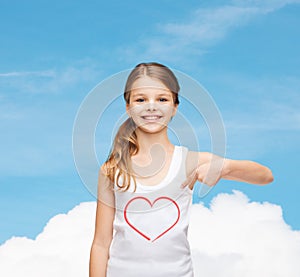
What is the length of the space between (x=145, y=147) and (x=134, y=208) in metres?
0.32

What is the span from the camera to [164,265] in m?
2.55

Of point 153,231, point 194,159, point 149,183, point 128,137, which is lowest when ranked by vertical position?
point 153,231

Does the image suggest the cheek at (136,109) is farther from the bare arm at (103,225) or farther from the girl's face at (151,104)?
the bare arm at (103,225)

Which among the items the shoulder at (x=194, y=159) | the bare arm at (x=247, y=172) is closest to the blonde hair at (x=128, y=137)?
the shoulder at (x=194, y=159)

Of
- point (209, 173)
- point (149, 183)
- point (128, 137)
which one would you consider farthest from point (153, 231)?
point (128, 137)

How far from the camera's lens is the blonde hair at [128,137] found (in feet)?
8.82

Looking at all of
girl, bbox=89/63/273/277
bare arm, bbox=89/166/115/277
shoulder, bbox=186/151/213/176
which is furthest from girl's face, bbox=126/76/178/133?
bare arm, bbox=89/166/115/277

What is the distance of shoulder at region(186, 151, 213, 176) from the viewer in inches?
106

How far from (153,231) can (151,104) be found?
622mm

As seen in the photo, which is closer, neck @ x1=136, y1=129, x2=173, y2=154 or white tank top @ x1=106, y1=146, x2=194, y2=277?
white tank top @ x1=106, y1=146, x2=194, y2=277

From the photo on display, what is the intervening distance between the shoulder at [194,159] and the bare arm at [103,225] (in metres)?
0.42

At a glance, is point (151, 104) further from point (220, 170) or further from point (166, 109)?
point (220, 170)

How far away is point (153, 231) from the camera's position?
2564 mm

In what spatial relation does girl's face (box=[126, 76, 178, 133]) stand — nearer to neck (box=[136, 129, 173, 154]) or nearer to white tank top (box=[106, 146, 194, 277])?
neck (box=[136, 129, 173, 154])
